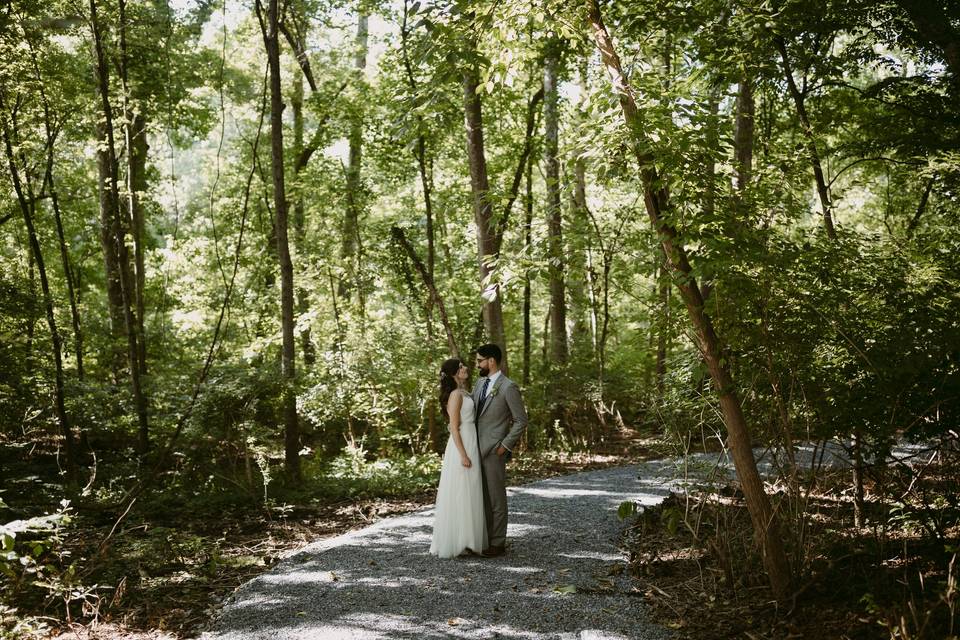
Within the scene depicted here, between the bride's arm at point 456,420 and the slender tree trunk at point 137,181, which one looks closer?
the bride's arm at point 456,420

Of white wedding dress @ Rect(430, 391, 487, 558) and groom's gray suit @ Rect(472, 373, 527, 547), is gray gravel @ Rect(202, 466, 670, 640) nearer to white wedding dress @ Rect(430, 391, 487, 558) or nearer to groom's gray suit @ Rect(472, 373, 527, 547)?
white wedding dress @ Rect(430, 391, 487, 558)

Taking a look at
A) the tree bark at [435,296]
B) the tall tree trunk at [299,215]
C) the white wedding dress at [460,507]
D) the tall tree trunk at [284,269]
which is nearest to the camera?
the white wedding dress at [460,507]

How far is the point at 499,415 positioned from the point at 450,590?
5.65 feet

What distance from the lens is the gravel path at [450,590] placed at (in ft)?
15.1

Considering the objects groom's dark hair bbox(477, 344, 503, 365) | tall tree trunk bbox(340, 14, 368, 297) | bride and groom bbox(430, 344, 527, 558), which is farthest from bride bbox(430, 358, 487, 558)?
tall tree trunk bbox(340, 14, 368, 297)

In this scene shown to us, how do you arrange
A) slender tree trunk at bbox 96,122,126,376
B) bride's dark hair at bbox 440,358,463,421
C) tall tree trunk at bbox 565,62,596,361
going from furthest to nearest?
slender tree trunk at bbox 96,122,126,376 → bride's dark hair at bbox 440,358,463,421 → tall tree trunk at bbox 565,62,596,361

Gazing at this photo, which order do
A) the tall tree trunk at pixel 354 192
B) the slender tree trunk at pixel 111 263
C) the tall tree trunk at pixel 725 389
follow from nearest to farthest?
the tall tree trunk at pixel 725 389, the slender tree trunk at pixel 111 263, the tall tree trunk at pixel 354 192

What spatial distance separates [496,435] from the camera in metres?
6.57

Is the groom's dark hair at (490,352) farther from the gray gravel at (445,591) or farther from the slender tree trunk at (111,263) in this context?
the slender tree trunk at (111,263)

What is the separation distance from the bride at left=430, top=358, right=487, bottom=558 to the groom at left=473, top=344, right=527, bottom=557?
84 mm

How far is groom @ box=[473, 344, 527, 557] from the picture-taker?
6488mm

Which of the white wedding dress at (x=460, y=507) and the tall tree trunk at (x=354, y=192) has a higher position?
the tall tree trunk at (x=354, y=192)

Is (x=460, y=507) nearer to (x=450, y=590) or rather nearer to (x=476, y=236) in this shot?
(x=450, y=590)

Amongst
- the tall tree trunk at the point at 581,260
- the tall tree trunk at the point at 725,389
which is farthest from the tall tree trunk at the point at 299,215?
the tall tree trunk at the point at 725,389
